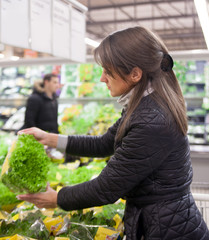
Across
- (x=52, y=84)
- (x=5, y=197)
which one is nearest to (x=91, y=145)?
(x=5, y=197)

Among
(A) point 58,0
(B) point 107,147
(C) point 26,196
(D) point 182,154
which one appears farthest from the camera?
(A) point 58,0

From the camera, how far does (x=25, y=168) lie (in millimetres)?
1598

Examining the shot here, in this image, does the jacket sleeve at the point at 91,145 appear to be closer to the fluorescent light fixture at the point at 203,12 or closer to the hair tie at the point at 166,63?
the hair tie at the point at 166,63

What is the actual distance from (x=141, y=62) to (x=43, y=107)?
316 cm

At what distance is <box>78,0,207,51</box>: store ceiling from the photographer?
1486 cm

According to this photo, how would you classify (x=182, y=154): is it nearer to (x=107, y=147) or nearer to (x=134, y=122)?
(x=134, y=122)

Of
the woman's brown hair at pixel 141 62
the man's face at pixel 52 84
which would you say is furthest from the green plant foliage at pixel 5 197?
the man's face at pixel 52 84

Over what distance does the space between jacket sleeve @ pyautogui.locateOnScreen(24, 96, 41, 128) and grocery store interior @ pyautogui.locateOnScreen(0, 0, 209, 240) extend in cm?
26

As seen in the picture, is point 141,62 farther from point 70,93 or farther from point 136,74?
point 70,93

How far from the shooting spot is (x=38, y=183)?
5.18 ft

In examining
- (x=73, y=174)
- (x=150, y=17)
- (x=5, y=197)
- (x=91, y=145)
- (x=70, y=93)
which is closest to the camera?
(x=91, y=145)

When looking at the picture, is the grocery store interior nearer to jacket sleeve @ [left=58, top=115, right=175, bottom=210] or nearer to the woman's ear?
jacket sleeve @ [left=58, top=115, right=175, bottom=210]

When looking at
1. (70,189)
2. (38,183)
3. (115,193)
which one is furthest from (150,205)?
(38,183)

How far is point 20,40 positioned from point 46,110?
2.36m
